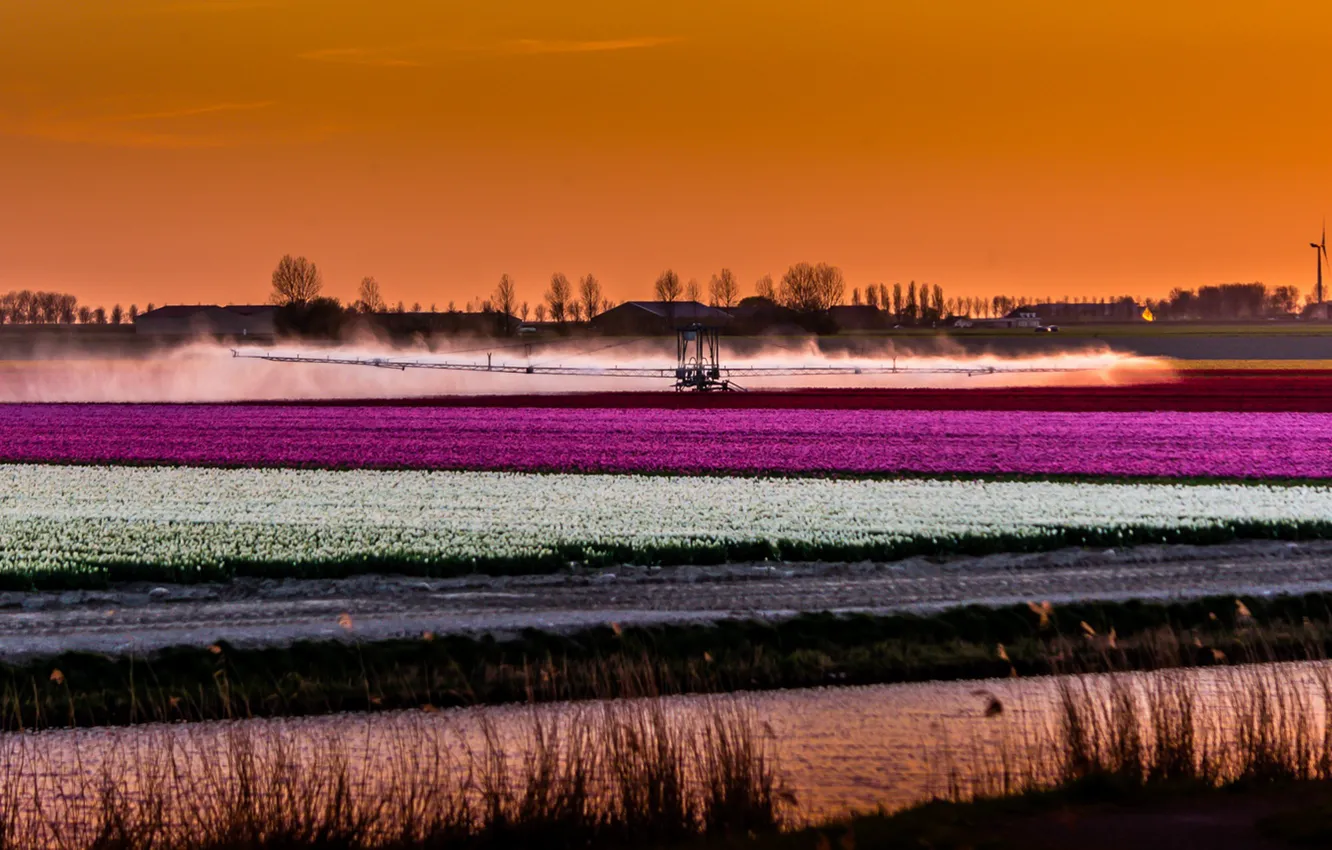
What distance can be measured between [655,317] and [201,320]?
51.2 meters

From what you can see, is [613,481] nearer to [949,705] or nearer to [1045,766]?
[949,705]

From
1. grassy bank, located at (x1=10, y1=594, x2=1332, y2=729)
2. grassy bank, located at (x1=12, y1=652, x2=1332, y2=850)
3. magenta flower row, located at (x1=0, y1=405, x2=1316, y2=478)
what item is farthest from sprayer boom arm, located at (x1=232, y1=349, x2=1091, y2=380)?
grassy bank, located at (x1=12, y1=652, x2=1332, y2=850)

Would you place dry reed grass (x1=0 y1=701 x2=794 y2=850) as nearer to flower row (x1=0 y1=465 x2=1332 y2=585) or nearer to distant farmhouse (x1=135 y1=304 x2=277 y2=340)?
flower row (x1=0 y1=465 x2=1332 y2=585)

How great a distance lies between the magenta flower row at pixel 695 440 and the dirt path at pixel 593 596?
1292 centimetres

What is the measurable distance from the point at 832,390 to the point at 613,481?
1464 inches

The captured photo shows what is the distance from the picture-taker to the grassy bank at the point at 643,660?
639 inches

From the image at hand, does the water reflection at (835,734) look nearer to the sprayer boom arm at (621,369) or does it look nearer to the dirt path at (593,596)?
the dirt path at (593,596)

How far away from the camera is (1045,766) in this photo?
1359 cm

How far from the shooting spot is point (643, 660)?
55.6ft

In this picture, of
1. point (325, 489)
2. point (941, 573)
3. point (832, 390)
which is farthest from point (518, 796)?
point (832, 390)

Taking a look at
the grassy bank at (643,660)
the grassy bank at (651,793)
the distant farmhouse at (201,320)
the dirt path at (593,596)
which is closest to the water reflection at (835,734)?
the grassy bank at (651,793)

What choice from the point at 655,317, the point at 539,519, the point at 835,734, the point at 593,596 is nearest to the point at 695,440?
the point at 539,519

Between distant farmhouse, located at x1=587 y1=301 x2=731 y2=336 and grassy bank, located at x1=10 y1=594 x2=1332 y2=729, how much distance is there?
115839 millimetres

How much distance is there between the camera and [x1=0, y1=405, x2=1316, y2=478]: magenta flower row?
3753 centimetres
